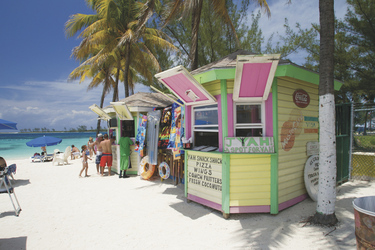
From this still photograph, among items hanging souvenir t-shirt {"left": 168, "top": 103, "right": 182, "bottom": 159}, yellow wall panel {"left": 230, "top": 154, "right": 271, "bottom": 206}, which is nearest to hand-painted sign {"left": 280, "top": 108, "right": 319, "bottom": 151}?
yellow wall panel {"left": 230, "top": 154, "right": 271, "bottom": 206}

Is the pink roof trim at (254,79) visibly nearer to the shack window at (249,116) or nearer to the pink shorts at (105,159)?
the shack window at (249,116)

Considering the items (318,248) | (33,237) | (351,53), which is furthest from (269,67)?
(351,53)

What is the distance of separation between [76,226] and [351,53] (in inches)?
627

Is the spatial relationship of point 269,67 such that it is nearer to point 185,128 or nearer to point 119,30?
point 185,128

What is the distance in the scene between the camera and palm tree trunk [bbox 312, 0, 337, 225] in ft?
13.4

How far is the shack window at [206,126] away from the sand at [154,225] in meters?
1.73

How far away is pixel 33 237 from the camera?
4188mm

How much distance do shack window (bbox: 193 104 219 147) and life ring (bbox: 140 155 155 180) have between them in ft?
11.2

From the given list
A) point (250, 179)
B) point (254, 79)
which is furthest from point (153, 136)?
point (254, 79)

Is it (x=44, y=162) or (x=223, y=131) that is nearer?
(x=223, y=131)

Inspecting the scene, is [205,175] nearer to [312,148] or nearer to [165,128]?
[312,148]

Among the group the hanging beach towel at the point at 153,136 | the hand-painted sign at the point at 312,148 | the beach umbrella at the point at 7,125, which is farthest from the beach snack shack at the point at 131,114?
the hand-painted sign at the point at 312,148

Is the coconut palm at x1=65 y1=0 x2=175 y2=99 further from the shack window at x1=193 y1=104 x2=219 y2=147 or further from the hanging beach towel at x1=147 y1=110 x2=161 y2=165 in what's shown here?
the shack window at x1=193 y1=104 x2=219 y2=147

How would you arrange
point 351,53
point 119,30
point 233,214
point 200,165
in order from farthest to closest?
point 119,30 → point 351,53 → point 200,165 → point 233,214
